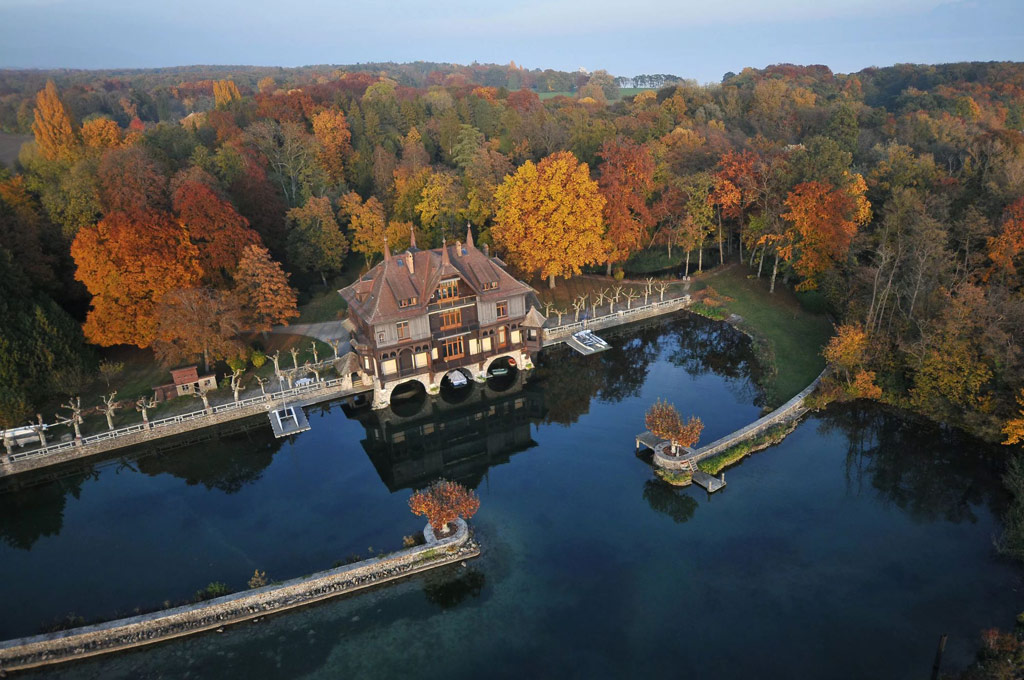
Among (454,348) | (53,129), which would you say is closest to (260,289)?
(454,348)

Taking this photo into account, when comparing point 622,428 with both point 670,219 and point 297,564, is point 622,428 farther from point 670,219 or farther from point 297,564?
point 670,219

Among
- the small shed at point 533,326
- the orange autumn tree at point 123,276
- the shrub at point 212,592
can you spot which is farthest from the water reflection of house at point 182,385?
the small shed at point 533,326

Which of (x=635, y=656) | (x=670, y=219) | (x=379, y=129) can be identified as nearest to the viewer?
(x=635, y=656)

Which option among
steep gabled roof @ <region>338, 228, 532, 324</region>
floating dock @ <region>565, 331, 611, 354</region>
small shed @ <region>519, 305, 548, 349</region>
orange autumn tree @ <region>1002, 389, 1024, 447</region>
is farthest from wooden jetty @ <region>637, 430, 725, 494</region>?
orange autumn tree @ <region>1002, 389, 1024, 447</region>

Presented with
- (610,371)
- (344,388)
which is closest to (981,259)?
(610,371)

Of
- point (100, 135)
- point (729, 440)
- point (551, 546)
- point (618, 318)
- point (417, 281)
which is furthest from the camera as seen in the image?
point (100, 135)

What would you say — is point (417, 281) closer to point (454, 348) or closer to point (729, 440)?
point (454, 348)
